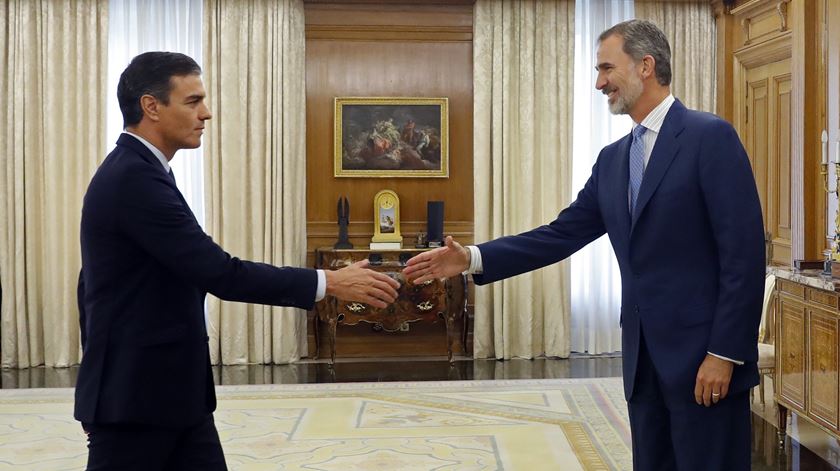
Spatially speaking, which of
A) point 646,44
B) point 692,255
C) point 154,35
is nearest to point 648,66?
point 646,44

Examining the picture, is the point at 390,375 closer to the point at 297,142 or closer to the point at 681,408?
the point at 297,142

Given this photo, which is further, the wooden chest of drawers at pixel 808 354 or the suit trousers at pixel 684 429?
the wooden chest of drawers at pixel 808 354

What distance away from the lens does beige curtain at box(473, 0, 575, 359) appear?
775 centimetres

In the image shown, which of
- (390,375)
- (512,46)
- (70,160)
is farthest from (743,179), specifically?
(70,160)

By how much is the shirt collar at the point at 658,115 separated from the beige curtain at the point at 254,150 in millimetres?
5300

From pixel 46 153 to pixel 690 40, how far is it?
5.58m

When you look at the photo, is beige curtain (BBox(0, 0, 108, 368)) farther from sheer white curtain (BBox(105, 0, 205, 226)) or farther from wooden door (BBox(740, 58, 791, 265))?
wooden door (BBox(740, 58, 791, 265))

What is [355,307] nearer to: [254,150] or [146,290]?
[254,150]

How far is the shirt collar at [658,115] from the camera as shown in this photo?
2.66 metres

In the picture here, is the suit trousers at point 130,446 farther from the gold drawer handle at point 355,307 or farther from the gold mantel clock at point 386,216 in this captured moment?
the gold mantel clock at point 386,216

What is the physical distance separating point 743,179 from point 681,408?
65 centimetres

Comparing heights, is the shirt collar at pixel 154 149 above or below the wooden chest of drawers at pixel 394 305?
above

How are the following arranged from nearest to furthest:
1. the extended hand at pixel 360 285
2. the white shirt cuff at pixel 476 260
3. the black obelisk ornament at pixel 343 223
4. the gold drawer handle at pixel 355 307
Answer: the extended hand at pixel 360 285 < the white shirt cuff at pixel 476 260 < the gold drawer handle at pixel 355 307 < the black obelisk ornament at pixel 343 223

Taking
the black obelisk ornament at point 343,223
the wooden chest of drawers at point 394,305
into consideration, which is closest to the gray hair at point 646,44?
the wooden chest of drawers at point 394,305
